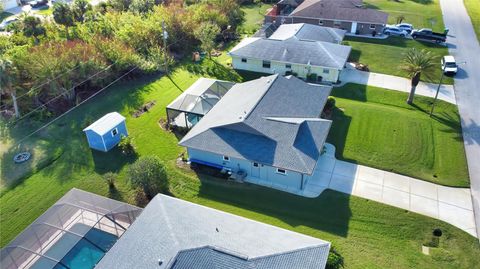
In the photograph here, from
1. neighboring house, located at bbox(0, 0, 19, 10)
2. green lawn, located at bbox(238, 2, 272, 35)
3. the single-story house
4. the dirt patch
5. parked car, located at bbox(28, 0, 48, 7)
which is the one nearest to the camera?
the single-story house

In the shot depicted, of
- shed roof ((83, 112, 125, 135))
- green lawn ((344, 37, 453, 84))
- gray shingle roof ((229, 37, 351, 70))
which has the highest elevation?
gray shingle roof ((229, 37, 351, 70))

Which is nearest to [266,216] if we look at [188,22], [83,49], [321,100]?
[321,100]

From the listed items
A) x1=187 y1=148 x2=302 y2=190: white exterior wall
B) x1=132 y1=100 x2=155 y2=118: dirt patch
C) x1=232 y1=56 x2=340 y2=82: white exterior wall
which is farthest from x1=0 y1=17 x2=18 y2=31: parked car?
x1=187 y1=148 x2=302 y2=190: white exterior wall

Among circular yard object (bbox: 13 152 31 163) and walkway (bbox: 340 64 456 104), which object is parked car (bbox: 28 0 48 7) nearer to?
circular yard object (bbox: 13 152 31 163)

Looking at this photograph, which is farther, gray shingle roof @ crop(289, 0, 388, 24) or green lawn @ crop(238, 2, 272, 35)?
green lawn @ crop(238, 2, 272, 35)

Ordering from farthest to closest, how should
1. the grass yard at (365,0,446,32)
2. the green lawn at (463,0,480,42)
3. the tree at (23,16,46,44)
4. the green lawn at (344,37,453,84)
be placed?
the grass yard at (365,0,446,32), the green lawn at (463,0,480,42), the tree at (23,16,46,44), the green lawn at (344,37,453,84)

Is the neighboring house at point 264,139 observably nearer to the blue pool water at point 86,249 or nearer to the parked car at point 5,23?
the blue pool water at point 86,249

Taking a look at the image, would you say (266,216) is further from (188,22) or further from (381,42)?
(381,42)
